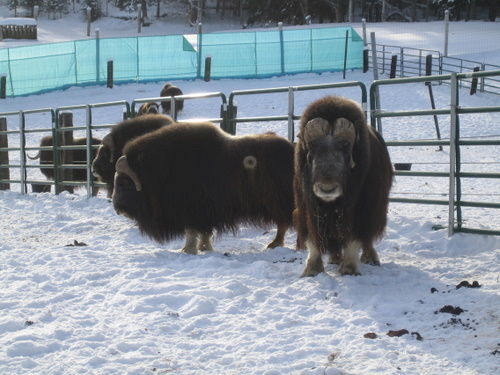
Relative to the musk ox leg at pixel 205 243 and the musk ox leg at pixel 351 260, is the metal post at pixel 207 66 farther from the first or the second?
the musk ox leg at pixel 351 260

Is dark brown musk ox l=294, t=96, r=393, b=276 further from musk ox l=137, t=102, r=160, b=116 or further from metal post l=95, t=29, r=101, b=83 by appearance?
metal post l=95, t=29, r=101, b=83

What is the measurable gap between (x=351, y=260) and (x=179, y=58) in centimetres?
2322

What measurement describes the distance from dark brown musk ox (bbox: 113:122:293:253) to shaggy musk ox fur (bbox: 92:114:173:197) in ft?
3.86

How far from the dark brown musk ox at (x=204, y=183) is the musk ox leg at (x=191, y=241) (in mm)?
11

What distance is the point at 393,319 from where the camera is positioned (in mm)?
4113

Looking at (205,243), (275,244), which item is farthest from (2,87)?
(275,244)

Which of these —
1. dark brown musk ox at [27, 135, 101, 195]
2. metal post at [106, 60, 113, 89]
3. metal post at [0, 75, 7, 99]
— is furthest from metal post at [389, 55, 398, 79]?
dark brown musk ox at [27, 135, 101, 195]

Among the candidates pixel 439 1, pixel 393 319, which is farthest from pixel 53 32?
pixel 393 319

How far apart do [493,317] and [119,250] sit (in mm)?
3916

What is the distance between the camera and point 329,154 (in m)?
4.84

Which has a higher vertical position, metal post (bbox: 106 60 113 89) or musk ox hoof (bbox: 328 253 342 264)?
metal post (bbox: 106 60 113 89)

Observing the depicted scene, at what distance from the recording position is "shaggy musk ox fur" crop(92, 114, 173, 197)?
26.5 feet

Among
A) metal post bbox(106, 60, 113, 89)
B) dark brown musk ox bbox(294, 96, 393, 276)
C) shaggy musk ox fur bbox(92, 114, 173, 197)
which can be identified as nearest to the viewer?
dark brown musk ox bbox(294, 96, 393, 276)

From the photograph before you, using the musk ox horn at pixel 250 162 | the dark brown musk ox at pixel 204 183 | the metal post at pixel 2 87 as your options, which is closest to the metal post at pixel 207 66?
the metal post at pixel 2 87
